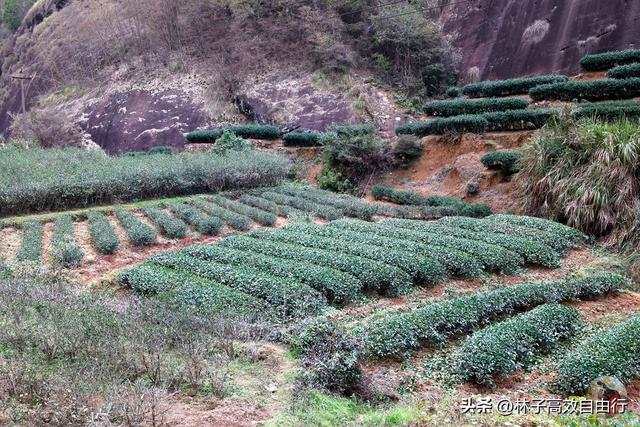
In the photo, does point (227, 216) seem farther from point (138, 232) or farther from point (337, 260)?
point (337, 260)

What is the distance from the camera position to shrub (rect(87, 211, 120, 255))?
12.4 meters

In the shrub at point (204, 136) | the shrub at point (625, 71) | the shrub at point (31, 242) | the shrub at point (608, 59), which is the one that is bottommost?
the shrub at point (31, 242)

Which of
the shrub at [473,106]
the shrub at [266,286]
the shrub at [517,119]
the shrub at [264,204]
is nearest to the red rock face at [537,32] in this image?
the shrub at [473,106]

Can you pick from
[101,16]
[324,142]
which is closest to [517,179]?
[324,142]

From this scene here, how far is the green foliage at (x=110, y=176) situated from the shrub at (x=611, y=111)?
11003 mm

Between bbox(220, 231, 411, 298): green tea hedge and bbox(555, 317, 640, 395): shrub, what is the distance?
3345mm

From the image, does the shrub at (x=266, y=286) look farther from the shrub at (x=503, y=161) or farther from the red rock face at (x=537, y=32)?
the red rock face at (x=537, y=32)

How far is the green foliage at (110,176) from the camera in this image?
15.9 m

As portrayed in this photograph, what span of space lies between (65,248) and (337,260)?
249 inches

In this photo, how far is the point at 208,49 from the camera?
35.2 metres

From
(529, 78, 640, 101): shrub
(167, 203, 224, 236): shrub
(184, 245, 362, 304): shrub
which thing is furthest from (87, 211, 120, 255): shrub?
A: (529, 78, 640, 101): shrub

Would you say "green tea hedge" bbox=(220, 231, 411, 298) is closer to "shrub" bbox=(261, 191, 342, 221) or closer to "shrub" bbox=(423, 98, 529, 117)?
"shrub" bbox=(261, 191, 342, 221)

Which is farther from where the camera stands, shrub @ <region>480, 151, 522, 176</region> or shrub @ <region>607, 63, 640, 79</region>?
shrub @ <region>607, 63, 640, 79</region>

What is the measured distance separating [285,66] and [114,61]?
1570cm
